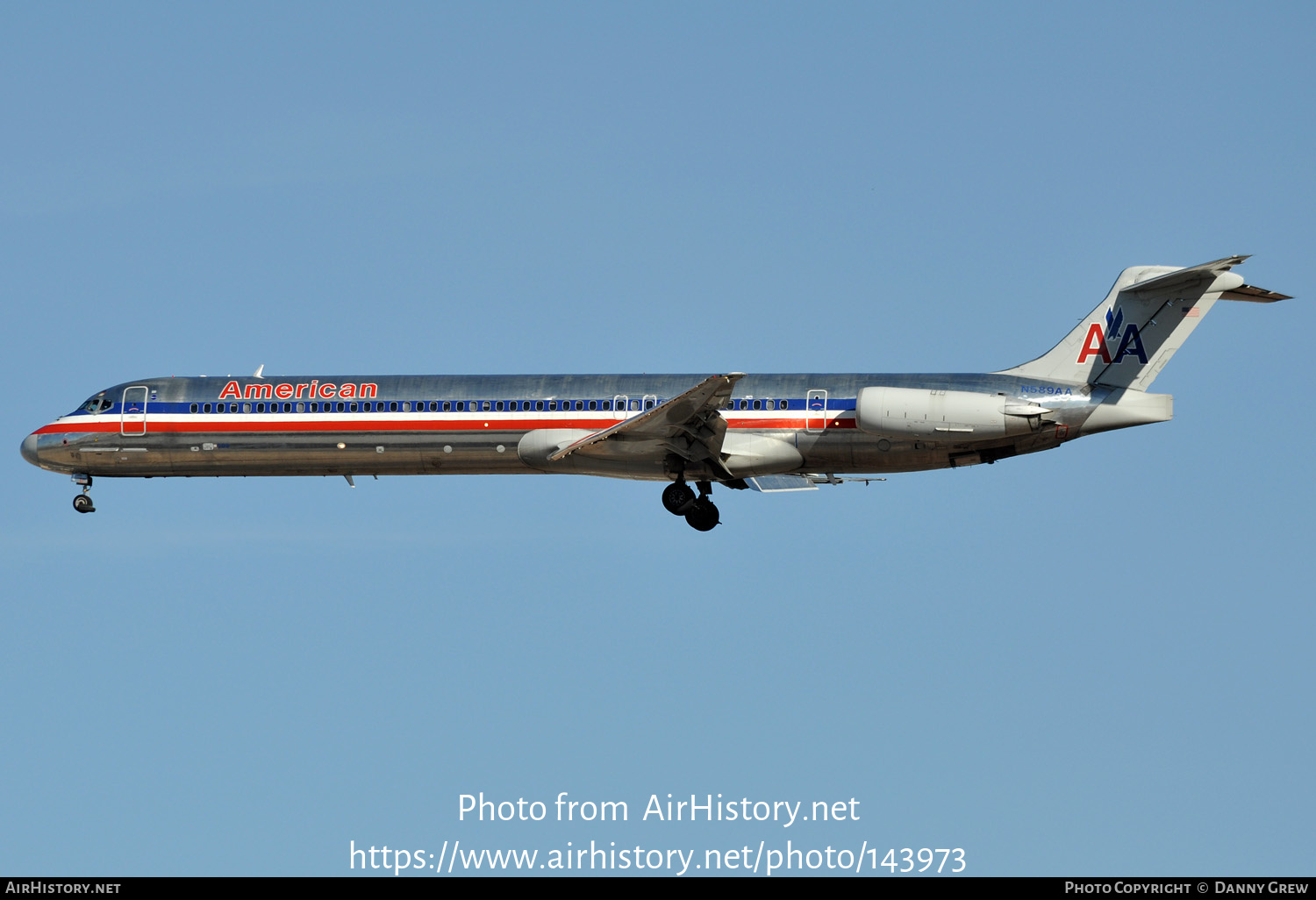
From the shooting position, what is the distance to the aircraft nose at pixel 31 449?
39844 mm

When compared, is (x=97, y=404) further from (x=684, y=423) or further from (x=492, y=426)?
(x=684, y=423)

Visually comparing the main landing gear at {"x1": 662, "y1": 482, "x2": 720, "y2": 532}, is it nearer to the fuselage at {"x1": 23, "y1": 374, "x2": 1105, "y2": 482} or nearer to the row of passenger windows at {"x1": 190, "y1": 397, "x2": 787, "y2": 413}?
the fuselage at {"x1": 23, "y1": 374, "x2": 1105, "y2": 482}

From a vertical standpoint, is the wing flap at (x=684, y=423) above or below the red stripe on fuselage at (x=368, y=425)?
below

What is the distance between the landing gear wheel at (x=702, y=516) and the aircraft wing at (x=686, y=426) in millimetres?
1395

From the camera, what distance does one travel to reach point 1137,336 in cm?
3512

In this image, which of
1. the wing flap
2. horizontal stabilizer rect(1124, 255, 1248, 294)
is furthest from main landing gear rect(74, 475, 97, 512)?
horizontal stabilizer rect(1124, 255, 1248, 294)

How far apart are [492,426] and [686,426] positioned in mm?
4778

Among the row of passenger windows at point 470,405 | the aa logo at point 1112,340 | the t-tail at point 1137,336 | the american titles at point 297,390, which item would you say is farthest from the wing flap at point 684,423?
the aa logo at point 1112,340

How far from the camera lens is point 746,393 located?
36.1 m

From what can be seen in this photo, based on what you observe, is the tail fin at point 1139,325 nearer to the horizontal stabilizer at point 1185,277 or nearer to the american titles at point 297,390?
the horizontal stabilizer at point 1185,277

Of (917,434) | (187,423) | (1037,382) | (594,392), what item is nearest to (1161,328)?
(1037,382)
